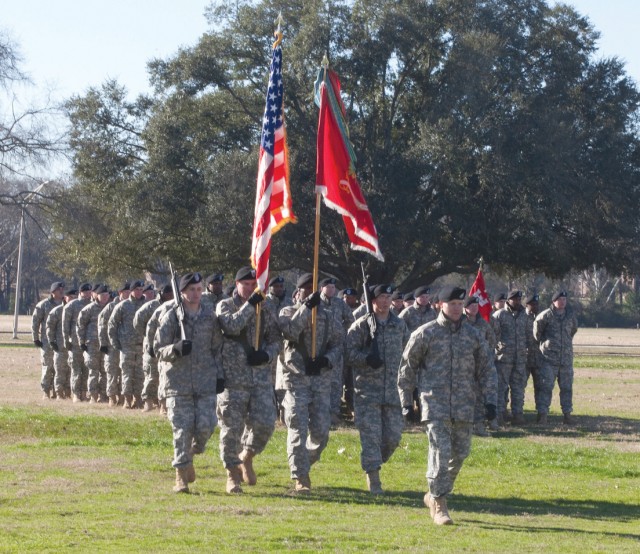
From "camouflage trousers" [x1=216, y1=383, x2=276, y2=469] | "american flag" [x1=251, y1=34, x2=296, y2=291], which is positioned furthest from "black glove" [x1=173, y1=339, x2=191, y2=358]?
"american flag" [x1=251, y1=34, x2=296, y2=291]

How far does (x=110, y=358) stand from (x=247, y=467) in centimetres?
989

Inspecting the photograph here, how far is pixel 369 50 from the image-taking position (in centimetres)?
4200

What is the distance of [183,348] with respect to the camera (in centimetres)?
1130

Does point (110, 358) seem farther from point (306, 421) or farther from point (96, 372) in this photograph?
point (306, 421)

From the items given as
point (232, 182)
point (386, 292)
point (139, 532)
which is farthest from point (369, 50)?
point (139, 532)

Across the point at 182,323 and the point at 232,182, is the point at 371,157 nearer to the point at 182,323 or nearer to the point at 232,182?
the point at 232,182

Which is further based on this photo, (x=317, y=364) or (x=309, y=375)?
(x=309, y=375)

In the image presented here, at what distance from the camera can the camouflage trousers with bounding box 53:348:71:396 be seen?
76.8 feet

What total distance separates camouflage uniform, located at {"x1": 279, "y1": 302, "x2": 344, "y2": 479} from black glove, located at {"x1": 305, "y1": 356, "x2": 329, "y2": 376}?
0.42ft

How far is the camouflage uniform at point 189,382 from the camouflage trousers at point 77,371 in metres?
11.5

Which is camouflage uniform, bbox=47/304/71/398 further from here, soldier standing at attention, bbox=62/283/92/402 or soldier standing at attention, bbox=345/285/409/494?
soldier standing at attention, bbox=345/285/409/494

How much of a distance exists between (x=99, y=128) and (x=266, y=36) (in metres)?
7.15

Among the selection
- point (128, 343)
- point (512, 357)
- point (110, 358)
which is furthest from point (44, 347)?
point (512, 357)

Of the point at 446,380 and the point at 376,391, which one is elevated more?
the point at 446,380
